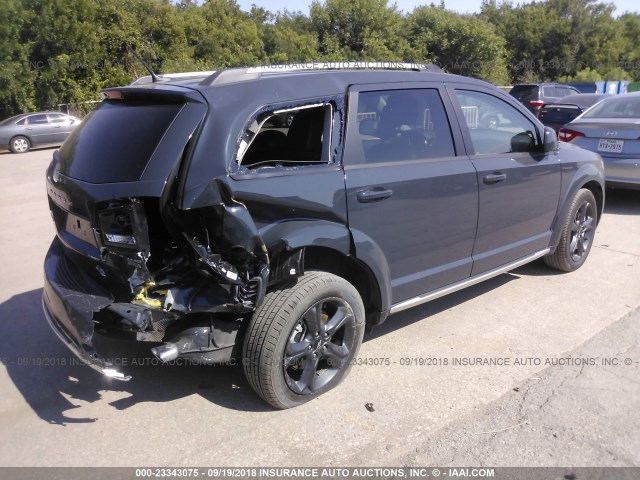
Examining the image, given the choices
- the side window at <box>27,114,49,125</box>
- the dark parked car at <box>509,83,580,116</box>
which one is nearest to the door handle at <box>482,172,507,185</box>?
the dark parked car at <box>509,83,580,116</box>

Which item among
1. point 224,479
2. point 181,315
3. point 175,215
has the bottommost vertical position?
point 224,479

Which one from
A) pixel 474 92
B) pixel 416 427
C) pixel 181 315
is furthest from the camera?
pixel 474 92

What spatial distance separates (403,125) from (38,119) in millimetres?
18308

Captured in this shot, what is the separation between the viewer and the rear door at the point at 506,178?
13.6 feet

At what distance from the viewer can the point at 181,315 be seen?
2926mm

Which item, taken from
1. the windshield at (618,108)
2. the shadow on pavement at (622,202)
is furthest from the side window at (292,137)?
the windshield at (618,108)

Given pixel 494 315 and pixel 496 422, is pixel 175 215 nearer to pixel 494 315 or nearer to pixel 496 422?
pixel 496 422

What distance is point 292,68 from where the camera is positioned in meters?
3.66

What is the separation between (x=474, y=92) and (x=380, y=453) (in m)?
2.75

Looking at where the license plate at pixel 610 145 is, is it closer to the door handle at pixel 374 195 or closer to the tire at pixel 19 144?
the door handle at pixel 374 195

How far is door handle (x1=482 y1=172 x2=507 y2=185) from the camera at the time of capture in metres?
4.11

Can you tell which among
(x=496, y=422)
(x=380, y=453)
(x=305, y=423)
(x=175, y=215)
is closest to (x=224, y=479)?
(x=305, y=423)

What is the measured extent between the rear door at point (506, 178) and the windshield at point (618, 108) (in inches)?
159

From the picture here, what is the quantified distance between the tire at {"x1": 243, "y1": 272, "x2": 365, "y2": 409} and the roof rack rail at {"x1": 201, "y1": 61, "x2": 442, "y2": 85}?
3.89ft
